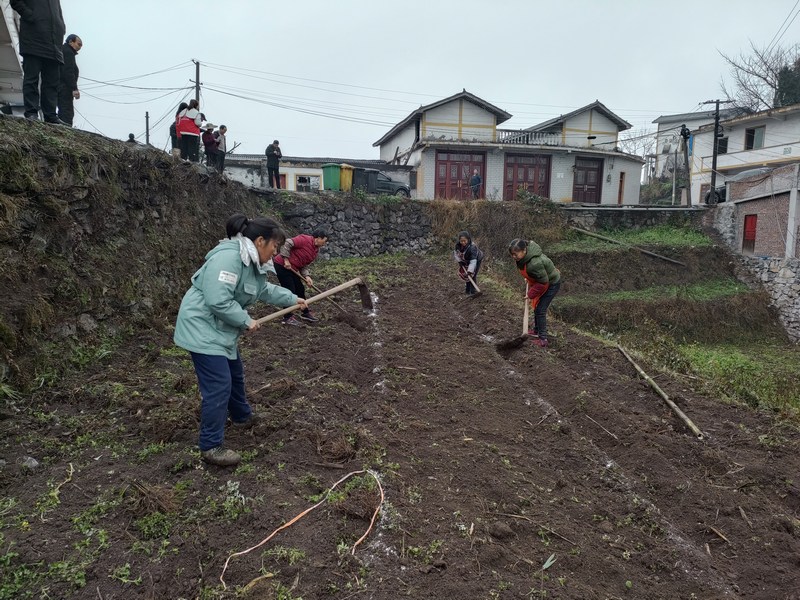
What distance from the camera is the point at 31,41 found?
6.00 m

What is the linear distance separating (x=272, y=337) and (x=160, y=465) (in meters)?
3.36

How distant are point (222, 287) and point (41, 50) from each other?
5.01 m

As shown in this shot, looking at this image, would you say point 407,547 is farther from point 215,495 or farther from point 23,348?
point 23,348

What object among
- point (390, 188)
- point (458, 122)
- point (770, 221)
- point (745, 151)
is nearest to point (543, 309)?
point (390, 188)

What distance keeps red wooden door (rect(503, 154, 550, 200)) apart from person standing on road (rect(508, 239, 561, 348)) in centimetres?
2162

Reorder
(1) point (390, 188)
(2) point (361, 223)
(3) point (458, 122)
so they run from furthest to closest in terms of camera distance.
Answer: (3) point (458, 122)
(1) point (390, 188)
(2) point (361, 223)

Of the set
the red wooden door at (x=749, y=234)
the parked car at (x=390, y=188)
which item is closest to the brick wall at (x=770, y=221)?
the red wooden door at (x=749, y=234)

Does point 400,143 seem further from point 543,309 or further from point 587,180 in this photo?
point 543,309

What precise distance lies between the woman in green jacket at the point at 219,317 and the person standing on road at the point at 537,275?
405 cm

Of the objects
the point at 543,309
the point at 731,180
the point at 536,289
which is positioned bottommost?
the point at 543,309

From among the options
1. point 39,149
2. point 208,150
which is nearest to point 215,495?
point 39,149

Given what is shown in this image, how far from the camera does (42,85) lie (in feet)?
20.4

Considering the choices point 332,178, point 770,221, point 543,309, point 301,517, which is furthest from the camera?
point 770,221

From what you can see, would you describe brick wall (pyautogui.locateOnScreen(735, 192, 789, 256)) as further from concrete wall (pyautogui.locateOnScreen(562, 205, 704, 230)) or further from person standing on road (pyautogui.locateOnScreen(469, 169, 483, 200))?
person standing on road (pyautogui.locateOnScreen(469, 169, 483, 200))
